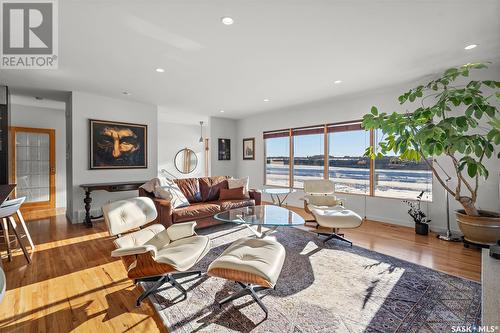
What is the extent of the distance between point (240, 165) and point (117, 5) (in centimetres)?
574

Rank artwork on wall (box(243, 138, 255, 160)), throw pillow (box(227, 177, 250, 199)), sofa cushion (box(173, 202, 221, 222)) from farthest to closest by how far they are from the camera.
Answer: artwork on wall (box(243, 138, 255, 160))
throw pillow (box(227, 177, 250, 199))
sofa cushion (box(173, 202, 221, 222))

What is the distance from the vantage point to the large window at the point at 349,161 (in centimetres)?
482

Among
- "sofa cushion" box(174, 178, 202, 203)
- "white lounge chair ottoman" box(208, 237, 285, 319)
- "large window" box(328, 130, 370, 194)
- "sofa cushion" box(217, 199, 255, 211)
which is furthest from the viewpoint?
"large window" box(328, 130, 370, 194)

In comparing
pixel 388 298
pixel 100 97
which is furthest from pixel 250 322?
pixel 100 97

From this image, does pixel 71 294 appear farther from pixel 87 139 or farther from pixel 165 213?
pixel 87 139

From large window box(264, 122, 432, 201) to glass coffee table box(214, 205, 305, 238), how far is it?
2372 mm

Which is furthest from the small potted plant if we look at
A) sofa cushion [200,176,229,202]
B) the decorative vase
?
sofa cushion [200,176,229,202]

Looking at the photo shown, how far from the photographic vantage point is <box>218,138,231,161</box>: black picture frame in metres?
7.23

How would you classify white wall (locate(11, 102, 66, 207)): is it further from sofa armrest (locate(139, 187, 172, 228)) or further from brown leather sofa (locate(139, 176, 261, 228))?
sofa armrest (locate(139, 187, 172, 228))

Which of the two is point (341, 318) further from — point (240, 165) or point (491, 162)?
point (240, 165)

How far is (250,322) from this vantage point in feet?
5.77

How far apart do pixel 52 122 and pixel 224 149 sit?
4.43m

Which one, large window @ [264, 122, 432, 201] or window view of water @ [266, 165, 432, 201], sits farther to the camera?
large window @ [264, 122, 432, 201]

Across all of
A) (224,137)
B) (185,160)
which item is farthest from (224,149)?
(185,160)
